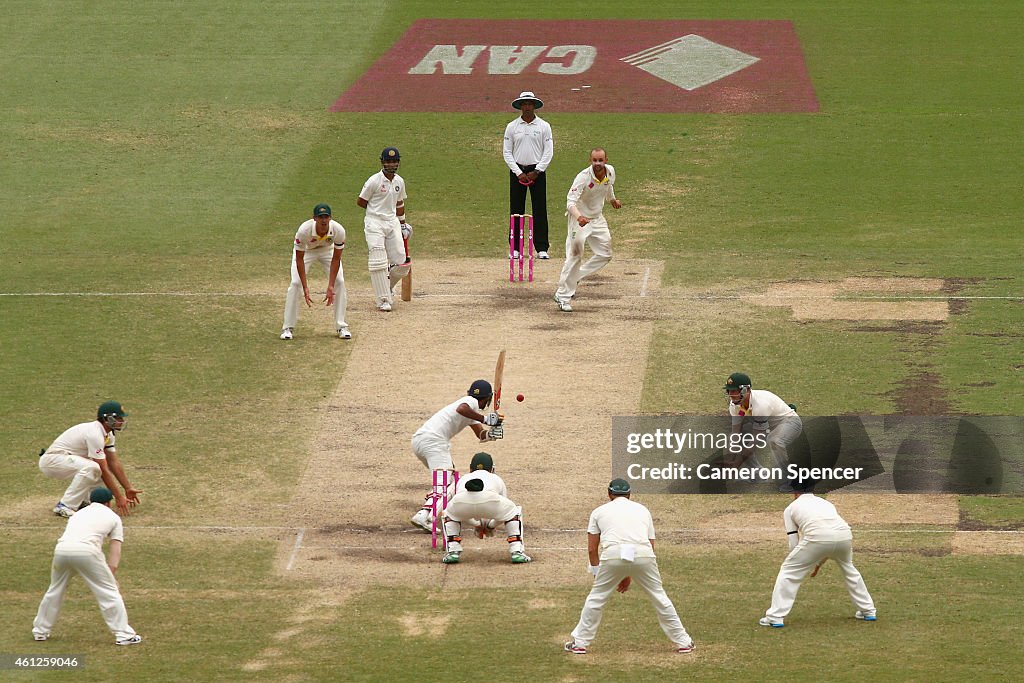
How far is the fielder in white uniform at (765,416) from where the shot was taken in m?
21.2

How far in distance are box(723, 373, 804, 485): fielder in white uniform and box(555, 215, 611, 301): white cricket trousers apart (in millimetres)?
6596

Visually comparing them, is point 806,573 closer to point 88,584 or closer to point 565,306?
point 88,584

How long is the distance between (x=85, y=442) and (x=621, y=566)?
7.34 metres

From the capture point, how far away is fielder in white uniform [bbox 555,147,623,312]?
90.4 ft

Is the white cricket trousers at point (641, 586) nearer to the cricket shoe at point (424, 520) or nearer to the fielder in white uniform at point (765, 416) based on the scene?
the cricket shoe at point (424, 520)

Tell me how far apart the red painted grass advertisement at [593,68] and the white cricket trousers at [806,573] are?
73.7 feet

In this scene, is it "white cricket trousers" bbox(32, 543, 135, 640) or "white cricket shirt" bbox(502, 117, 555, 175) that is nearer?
"white cricket trousers" bbox(32, 543, 135, 640)

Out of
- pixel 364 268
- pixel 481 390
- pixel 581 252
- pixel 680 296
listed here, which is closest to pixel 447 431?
pixel 481 390

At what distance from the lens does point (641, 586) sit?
57.6ft

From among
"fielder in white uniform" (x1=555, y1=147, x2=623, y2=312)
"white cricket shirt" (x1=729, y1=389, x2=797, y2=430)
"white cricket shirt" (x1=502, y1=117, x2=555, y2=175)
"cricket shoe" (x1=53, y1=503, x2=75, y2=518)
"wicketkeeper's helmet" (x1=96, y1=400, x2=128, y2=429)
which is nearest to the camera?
"wicketkeeper's helmet" (x1=96, y1=400, x2=128, y2=429)

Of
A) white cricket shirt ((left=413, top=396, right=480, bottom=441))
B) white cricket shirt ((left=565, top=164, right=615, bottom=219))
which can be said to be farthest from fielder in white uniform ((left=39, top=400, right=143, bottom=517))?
white cricket shirt ((left=565, top=164, right=615, bottom=219))

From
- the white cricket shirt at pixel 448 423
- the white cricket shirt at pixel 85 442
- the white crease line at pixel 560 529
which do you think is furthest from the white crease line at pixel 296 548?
the white cricket shirt at pixel 85 442

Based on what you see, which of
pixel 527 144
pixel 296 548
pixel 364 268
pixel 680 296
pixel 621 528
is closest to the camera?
pixel 621 528

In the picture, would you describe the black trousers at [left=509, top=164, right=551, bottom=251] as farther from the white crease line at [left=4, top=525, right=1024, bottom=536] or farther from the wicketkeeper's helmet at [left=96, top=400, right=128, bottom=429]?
the wicketkeeper's helmet at [left=96, top=400, right=128, bottom=429]
